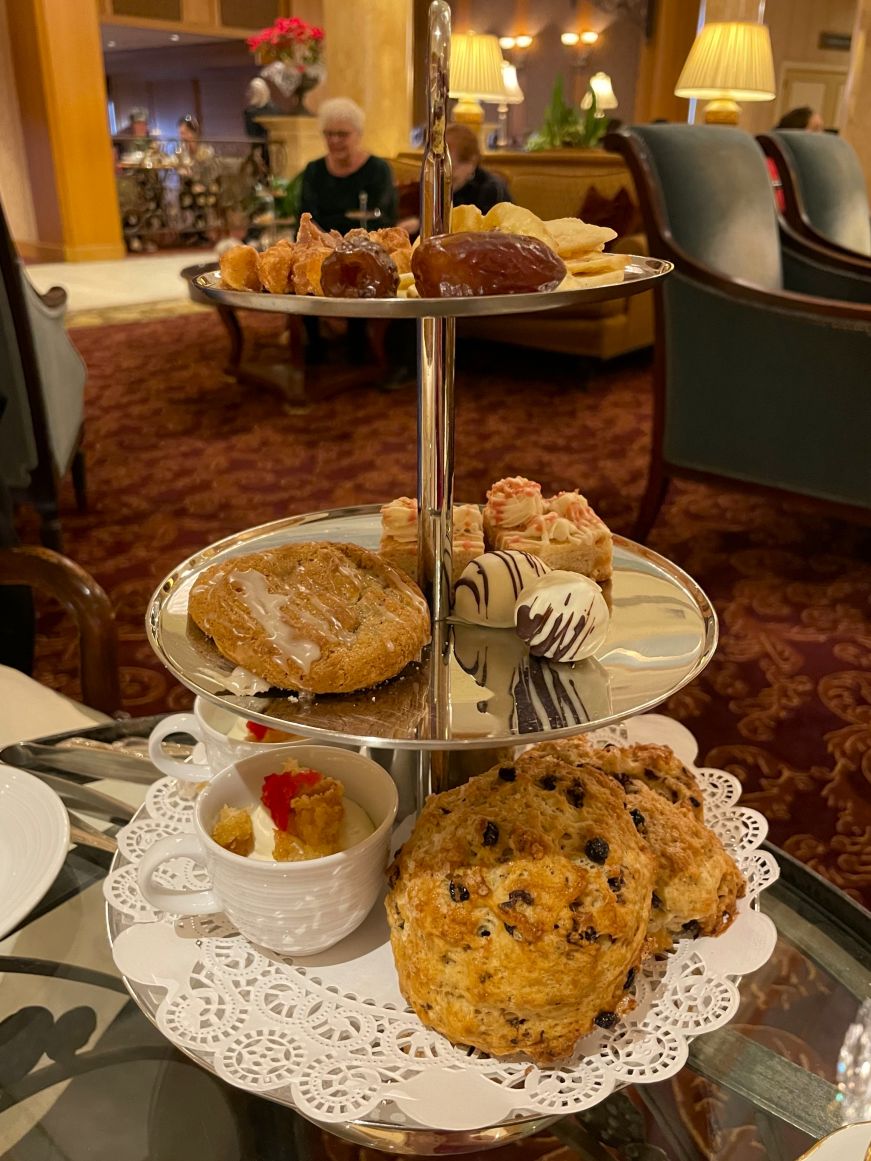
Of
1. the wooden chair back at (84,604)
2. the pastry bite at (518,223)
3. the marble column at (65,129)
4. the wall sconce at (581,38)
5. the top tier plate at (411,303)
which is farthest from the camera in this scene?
the wall sconce at (581,38)

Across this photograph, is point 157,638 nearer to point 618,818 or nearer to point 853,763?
point 618,818

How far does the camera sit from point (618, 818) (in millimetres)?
612

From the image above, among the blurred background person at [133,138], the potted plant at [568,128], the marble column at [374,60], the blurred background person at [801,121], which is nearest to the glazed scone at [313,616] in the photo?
the blurred background person at [801,121]

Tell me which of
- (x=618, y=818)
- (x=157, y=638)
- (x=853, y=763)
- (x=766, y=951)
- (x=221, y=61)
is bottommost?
(x=853, y=763)

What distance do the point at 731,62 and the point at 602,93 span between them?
5.89 m

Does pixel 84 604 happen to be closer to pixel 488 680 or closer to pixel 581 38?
pixel 488 680

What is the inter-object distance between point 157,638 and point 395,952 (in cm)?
25

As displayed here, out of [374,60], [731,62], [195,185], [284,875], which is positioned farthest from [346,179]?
[195,185]

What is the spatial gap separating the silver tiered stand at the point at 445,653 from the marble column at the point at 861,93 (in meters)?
6.30

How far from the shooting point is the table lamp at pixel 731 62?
145 inches

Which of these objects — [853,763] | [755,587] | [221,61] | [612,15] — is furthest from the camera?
[221,61]

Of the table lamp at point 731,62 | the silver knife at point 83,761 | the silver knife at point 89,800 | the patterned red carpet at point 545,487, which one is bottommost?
the patterned red carpet at point 545,487

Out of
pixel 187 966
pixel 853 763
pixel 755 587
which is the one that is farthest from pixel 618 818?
pixel 755 587

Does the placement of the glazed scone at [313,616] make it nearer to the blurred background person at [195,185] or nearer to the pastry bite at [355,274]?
the pastry bite at [355,274]
